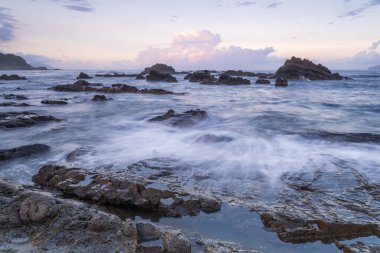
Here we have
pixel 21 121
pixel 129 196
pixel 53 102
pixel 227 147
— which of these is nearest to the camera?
pixel 129 196

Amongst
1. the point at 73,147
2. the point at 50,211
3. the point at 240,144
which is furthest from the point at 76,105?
the point at 50,211

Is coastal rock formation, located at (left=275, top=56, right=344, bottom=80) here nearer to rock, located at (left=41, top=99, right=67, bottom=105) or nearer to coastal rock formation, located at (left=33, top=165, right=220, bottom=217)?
rock, located at (left=41, top=99, right=67, bottom=105)

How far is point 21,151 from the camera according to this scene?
829 cm

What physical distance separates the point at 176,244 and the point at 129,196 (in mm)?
1849

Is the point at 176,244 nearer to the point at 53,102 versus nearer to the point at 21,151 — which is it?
the point at 21,151

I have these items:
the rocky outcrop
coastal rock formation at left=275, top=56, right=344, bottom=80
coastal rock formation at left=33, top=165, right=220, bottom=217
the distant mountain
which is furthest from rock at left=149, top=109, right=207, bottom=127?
the distant mountain

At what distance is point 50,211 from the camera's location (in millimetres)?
4309

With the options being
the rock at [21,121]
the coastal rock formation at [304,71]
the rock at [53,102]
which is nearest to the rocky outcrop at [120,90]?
the rock at [53,102]

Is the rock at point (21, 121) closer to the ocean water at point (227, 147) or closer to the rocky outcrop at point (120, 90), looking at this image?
the ocean water at point (227, 147)

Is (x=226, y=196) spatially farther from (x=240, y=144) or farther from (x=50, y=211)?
(x=240, y=144)

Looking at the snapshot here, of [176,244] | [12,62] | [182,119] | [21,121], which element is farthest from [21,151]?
[12,62]

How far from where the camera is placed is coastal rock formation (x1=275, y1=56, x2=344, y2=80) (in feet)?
176

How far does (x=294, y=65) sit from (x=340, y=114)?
40.3m

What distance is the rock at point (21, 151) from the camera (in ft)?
26.1
